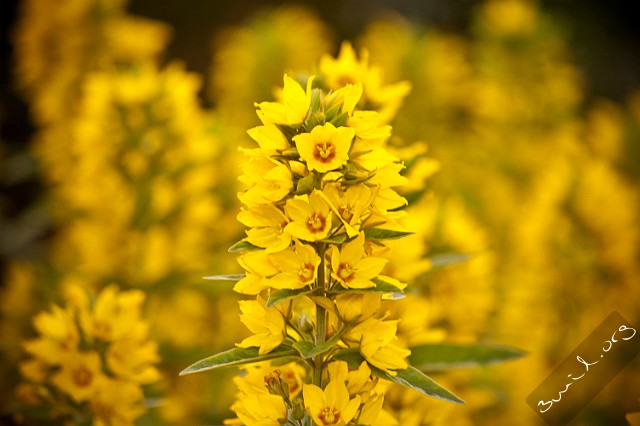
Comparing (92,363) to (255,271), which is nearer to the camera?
(255,271)

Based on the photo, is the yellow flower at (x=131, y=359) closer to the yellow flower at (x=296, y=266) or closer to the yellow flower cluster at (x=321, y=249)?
the yellow flower cluster at (x=321, y=249)

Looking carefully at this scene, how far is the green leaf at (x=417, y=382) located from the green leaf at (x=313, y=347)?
7 centimetres

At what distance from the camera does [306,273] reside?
112 cm

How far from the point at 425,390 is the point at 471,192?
7.64ft

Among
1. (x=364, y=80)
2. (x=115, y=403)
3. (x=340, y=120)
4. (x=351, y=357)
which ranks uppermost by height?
(x=364, y=80)

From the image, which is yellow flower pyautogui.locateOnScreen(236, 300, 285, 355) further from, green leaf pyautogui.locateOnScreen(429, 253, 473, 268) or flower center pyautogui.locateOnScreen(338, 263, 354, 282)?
green leaf pyautogui.locateOnScreen(429, 253, 473, 268)

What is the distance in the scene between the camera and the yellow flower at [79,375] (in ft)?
5.07

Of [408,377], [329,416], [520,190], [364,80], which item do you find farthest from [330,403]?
[520,190]

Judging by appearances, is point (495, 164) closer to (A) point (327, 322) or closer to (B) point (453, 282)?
(B) point (453, 282)

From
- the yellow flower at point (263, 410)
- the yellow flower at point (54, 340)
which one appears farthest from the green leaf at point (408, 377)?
the yellow flower at point (54, 340)

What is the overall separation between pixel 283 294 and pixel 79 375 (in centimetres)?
62

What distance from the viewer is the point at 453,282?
2006mm

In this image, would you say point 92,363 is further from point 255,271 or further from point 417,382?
point 417,382

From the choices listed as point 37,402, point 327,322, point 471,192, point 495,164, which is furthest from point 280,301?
point 495,164
